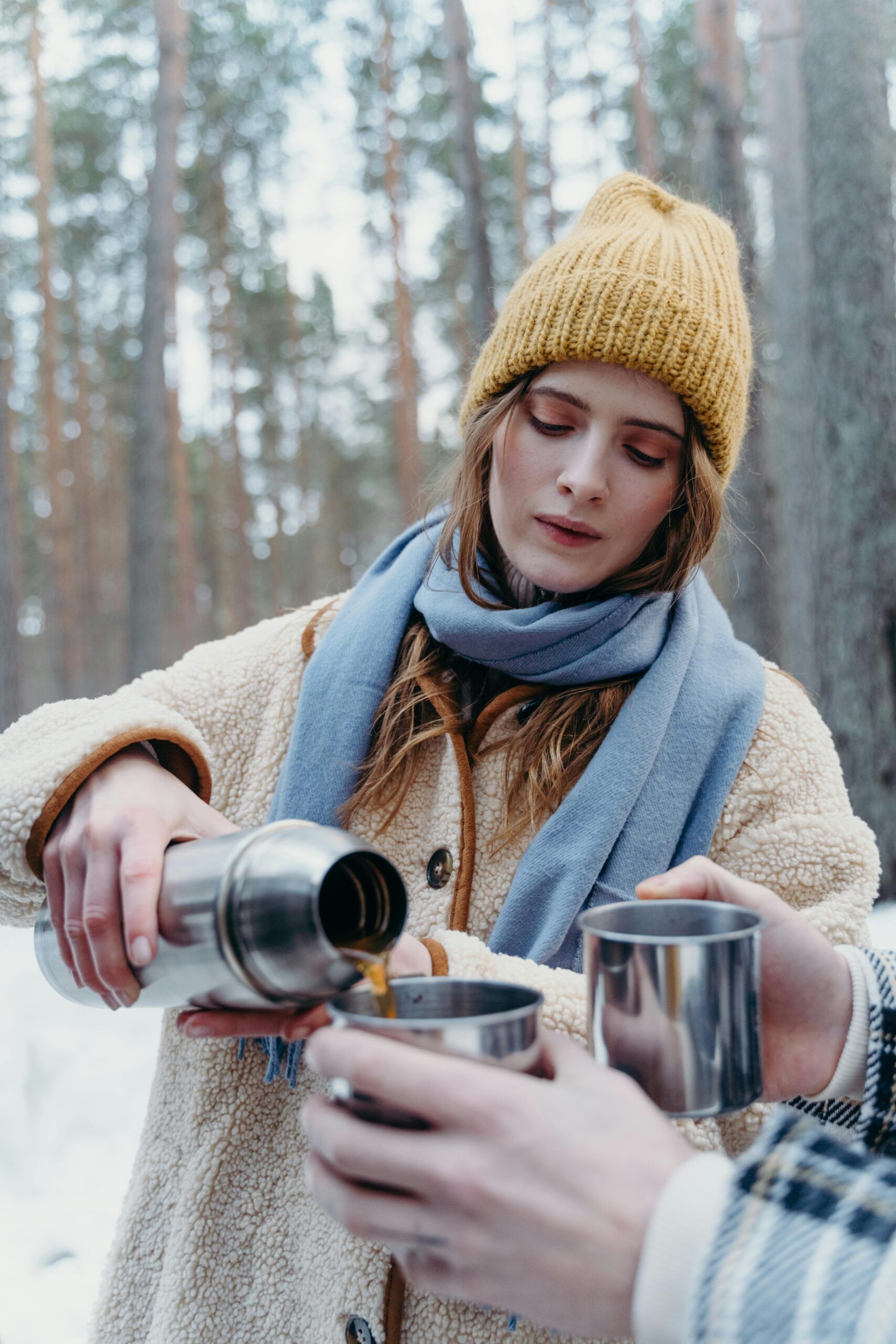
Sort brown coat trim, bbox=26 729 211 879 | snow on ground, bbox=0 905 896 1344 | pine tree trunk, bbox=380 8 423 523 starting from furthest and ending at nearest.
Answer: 1. pine tree trunk, bbox=380 8 423 523
2. snow on ground, bbox=0 905 896 1344
3. brown coat trim, bbox=26 729 211 879

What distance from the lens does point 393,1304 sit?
4.70ft

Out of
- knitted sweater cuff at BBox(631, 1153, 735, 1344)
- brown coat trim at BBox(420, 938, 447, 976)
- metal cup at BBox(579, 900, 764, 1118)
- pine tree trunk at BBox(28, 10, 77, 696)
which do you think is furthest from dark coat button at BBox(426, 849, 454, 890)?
pine tree trunk at BBox(28, 10, 77, 696)

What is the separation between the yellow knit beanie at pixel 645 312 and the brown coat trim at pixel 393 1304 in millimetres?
1527

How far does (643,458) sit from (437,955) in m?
1.01

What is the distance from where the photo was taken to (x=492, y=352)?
197 centimetres

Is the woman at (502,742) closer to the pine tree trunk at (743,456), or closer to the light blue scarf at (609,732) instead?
the light blue scarf at (609,732)

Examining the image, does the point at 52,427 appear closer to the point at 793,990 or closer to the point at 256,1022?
the point at 256,1022

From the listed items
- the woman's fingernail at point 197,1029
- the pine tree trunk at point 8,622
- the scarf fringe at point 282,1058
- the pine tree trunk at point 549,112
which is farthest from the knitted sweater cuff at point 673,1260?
the pine tree trunk at point 549,112

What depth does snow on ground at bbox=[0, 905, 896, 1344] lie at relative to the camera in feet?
9.95

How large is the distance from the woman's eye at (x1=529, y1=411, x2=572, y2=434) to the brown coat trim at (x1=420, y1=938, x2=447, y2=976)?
972 millimetres

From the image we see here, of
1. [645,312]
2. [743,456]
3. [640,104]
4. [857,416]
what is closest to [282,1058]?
[645,312]

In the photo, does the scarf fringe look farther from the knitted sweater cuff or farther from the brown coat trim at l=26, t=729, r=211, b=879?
the knitted sweater cuff

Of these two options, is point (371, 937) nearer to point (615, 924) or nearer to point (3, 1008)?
point (615, 924)

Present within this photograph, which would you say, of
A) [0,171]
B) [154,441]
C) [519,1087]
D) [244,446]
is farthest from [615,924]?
[244,446]
